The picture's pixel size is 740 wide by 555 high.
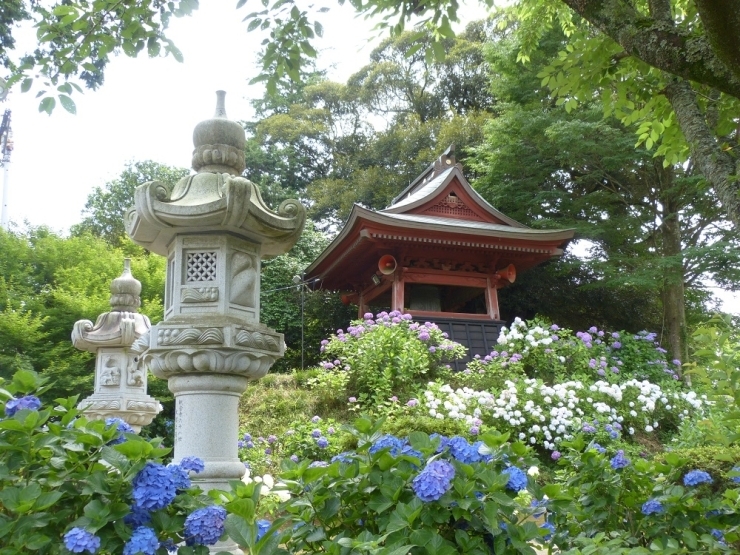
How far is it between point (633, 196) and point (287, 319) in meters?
9.18

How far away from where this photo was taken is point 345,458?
213 centimetres

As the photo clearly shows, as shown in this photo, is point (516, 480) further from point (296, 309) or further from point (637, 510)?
point (296, 309)

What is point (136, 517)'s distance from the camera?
175 centimetres

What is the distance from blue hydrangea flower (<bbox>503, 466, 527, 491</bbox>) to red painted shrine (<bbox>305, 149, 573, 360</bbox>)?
9204 millimetres

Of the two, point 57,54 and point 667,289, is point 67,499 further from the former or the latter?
point 667,289

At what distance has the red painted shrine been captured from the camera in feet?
37.8

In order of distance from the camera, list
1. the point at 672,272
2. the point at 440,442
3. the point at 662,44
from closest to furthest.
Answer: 1. the point at 440,442
2. the point at 662,44
3. the point at 672,272

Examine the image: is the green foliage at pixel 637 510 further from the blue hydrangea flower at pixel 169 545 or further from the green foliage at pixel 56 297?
the green foliage at pixel 56 297

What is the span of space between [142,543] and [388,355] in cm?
766

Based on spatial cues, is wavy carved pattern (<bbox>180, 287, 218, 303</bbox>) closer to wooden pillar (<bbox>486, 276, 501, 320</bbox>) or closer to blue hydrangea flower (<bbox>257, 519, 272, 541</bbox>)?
blue hydrangea flower (<bbox>257, 519, 272, 541</bbox>)

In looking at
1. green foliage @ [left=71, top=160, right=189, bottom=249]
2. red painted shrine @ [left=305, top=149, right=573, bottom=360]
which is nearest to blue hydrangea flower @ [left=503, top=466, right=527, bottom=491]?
red painted shrine @ [left=305, top=149, right=573, bottom=360]

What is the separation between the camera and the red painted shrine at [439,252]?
11.5 metres

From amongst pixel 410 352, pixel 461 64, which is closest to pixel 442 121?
pixel 461 64

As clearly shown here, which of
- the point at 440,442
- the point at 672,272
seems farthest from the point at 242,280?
the point at 672,272
